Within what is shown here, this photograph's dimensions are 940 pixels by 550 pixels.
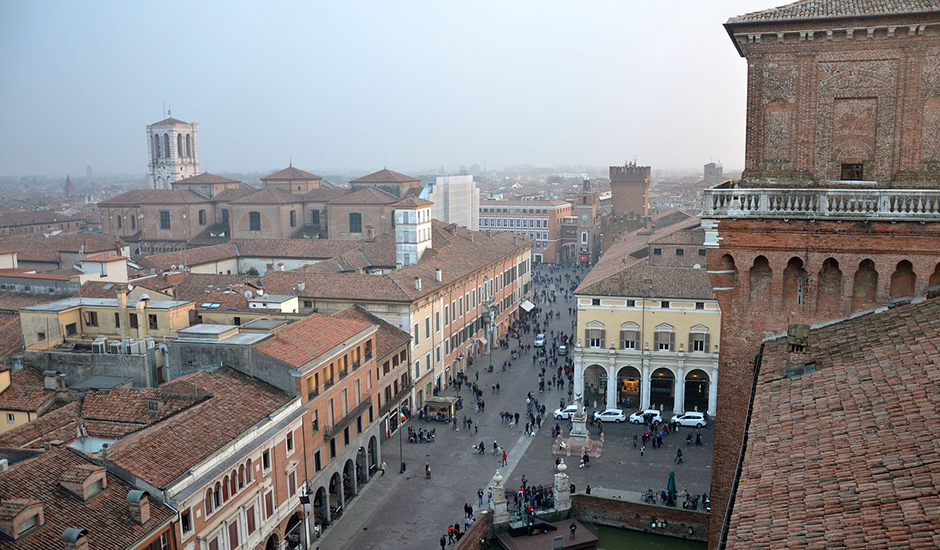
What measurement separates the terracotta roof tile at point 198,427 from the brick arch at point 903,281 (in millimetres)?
17864

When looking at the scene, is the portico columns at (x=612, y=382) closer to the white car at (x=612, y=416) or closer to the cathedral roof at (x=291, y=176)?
the white car at (x=612, y=416)

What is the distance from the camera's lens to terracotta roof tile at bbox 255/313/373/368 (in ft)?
96.0

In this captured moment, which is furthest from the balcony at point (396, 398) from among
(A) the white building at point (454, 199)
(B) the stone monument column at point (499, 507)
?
(A) the white building at point (454, 199)

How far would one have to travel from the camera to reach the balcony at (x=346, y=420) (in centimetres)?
3109

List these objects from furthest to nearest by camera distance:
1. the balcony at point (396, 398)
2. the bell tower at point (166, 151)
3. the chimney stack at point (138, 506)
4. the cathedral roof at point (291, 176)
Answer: the bell tower at point (166, 151) < the cathedral roof at point (291, 176) < the balcony at point (396, 398) < the chimney stack at point (138, 506)

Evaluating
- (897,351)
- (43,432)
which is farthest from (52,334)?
(897,351)

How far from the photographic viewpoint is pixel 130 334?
36500 millimetres

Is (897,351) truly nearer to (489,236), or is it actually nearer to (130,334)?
(130,334)

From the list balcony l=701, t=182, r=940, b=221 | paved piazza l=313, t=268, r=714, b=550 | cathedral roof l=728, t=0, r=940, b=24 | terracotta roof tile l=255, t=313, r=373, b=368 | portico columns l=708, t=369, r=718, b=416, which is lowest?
paved piazza l=313, t=268, r=714, b=550

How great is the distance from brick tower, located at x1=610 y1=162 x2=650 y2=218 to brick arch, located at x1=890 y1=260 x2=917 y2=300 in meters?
77.8

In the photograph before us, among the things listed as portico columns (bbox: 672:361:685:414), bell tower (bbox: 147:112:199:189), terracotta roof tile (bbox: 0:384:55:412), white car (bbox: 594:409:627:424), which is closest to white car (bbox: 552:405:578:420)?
white car (bbox: 594:409:627:424)

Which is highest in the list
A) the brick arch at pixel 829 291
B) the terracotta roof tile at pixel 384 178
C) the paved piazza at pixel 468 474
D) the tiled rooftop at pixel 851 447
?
the terracotta roof tile at pixel 384 178

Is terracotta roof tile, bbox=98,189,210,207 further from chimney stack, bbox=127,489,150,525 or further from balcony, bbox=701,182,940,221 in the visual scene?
balcony, bbox=701,182,940,221

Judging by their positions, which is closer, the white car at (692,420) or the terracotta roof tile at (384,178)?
the white car at (692,420)
